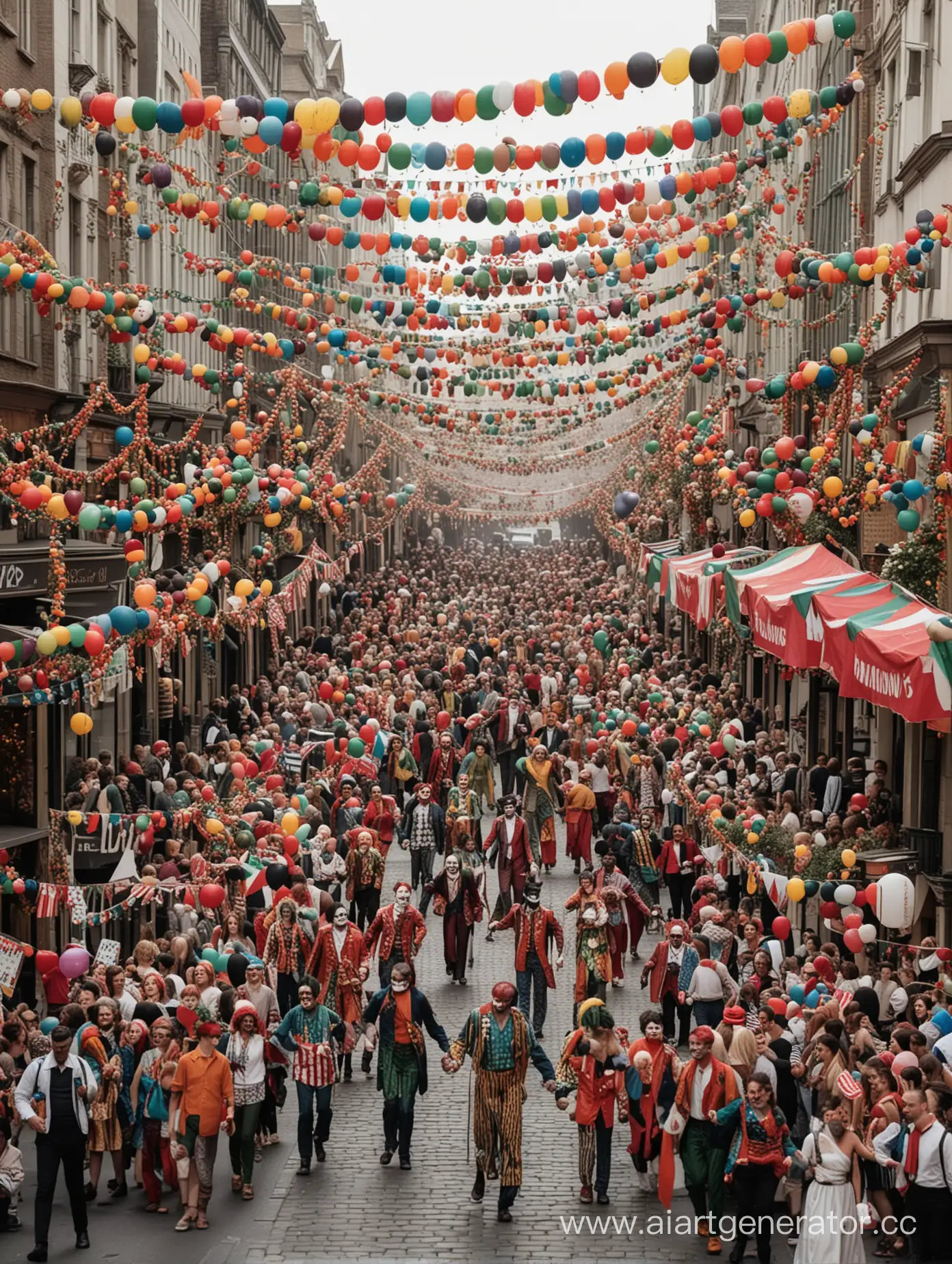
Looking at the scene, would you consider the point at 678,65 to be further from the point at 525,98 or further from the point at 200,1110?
the point at 200,1110

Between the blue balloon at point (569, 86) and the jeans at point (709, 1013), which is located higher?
the blue balloon at point (569, 86)

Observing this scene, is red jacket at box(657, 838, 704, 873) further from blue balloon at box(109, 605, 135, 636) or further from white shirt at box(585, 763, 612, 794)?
blue balloon at box(109, 605, 135, 636)

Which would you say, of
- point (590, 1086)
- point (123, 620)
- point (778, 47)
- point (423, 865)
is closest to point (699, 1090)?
point (590, 1086)

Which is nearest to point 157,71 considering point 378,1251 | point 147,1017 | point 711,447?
point 711,447

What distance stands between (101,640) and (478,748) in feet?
34.2

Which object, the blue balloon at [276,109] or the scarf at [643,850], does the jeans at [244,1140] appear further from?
the scarf at [643,850]

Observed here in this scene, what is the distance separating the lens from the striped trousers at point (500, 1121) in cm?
1238

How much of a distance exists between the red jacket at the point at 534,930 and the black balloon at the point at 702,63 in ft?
21.6

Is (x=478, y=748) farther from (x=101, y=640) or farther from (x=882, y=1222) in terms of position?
(x=882, y=1222)

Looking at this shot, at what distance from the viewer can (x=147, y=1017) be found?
44.2 feet

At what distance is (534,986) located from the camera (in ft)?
53.5

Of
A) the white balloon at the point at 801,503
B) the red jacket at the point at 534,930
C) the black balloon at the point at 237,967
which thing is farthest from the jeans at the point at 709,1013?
the white balloon at the point at 801,503

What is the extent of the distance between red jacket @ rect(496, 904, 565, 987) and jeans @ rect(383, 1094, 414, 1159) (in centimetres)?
259

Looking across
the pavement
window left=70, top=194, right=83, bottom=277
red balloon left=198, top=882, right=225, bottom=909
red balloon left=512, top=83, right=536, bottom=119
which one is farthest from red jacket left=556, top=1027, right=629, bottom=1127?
window left=70, top=194, right=83, bottom=277
